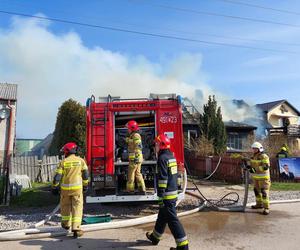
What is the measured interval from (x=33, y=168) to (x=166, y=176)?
1008 centimetres

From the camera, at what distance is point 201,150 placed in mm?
18750

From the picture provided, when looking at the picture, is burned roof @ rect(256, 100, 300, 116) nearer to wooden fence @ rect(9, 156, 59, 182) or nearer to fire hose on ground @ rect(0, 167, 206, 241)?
wooden fence @ rect(9, 156, 59, 182)

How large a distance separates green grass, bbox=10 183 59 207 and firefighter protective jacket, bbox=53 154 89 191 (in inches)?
145

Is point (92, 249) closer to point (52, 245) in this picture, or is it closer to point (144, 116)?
point (52, 245)

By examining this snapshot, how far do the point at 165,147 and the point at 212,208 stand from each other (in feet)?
10.6

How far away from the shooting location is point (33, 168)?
45.6 ft

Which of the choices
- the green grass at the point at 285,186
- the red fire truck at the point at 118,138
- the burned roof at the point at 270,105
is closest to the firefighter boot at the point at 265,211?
the red fire truck at the point at 118,138

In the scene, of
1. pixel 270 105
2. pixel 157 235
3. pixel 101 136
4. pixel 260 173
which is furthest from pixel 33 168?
pixel 270 105

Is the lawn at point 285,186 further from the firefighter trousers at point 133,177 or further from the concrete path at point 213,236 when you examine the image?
the firefighter trousers at point 133,177

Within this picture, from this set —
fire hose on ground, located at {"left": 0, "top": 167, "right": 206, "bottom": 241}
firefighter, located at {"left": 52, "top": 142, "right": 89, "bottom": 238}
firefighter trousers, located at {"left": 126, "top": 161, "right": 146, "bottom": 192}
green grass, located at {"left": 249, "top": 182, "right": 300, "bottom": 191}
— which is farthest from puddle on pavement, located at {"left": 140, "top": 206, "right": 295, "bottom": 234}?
green grass, located at {"left": 249, "top": 182, "right": 300, "bottom": 191}

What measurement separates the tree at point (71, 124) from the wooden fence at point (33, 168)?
8.46 feet

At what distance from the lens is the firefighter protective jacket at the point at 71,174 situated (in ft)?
19.7

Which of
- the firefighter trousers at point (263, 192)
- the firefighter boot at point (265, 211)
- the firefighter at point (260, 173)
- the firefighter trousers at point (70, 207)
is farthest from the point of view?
the firefighter at point (260, 173)

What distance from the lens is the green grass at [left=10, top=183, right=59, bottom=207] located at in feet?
30.9
